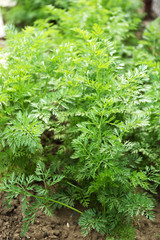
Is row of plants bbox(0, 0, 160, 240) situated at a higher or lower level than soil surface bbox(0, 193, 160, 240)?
higher

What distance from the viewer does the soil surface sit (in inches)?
85.0

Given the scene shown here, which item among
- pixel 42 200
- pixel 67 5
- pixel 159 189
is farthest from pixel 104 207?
pixel 67 5

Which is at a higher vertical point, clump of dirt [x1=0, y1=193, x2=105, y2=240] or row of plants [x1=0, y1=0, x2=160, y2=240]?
row of plants [x1=0, y1=0, x2=160, y2=240]

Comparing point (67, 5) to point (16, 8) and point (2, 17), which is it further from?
point (2, 17)

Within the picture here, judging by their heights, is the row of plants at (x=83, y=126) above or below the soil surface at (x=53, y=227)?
above

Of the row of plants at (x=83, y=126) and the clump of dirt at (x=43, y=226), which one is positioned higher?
the row of plants at (x=83, y=126)

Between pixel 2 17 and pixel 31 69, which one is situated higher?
pixel 31 69

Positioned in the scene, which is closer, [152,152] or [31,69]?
[31,69]

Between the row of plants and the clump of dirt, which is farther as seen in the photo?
the clump of dirt

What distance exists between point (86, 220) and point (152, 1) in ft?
19.3

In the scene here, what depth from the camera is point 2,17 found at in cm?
576

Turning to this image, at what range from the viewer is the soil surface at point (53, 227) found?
85.0 inches

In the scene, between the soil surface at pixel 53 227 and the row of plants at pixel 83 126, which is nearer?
the row of plants at pixel 83 126

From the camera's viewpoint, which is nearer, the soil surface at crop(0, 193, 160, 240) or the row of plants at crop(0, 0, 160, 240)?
the row of plants at crop(0, 0, 160, 240)
